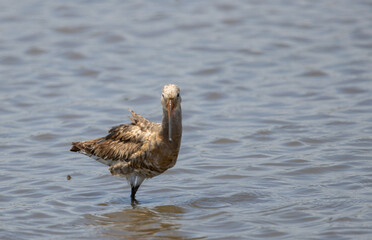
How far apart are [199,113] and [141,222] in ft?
15.9

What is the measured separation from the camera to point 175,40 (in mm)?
17016

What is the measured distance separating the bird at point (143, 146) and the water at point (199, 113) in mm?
502

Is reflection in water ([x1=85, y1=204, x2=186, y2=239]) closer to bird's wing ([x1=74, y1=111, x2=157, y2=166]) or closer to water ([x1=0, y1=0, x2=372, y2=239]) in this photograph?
water ([x1=0, y1=0, x2=372, y2=239])

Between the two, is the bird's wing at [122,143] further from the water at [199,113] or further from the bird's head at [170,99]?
the water at [199,113]

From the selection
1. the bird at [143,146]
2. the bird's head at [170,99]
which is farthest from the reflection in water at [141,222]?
the bird's head at [170,99]

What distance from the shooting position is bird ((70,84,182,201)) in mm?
8125

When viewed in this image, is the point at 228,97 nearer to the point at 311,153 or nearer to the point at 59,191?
the point at 311,153

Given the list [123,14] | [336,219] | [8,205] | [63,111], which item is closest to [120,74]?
[63,111]

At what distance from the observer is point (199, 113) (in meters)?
12.7

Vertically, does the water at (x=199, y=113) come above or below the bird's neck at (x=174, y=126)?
below

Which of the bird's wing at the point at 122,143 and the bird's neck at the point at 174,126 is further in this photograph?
the bird's wing at the point at 122,143

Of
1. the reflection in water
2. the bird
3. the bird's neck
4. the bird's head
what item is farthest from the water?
the bird's head

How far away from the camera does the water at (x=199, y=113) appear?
8.09m

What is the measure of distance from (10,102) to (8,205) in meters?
5.03
